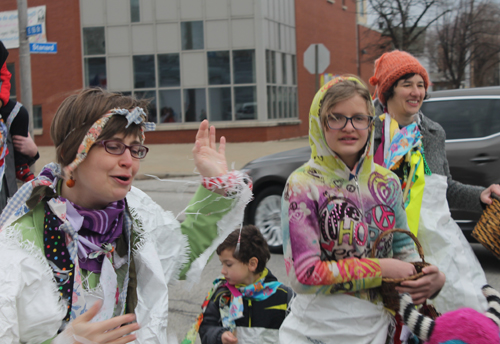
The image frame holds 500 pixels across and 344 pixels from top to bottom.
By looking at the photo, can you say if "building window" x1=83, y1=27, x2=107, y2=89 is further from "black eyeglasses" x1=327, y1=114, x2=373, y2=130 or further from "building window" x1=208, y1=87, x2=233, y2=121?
"black eyeglasses" x1=327, y1=114, x2=373, y2=130

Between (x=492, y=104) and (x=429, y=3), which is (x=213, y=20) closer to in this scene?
(x=429, y=3)

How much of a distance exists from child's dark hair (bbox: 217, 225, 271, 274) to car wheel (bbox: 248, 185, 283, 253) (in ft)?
10.9

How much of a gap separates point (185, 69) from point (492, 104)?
1708 centimetres

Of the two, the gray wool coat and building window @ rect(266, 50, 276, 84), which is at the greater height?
building window @ rect(266, 50, 276, 84)

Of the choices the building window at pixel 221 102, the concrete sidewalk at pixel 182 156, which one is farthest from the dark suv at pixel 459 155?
the building window at pixel 221 102

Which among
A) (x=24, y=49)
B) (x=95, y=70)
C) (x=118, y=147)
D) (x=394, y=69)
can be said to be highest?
(x=95, y=70)

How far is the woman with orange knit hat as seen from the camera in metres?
2.56

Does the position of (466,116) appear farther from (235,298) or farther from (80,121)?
(80,121)

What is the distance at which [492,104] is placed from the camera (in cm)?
592

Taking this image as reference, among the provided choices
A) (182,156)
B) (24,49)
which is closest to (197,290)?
(24,49)

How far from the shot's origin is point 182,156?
17828mm

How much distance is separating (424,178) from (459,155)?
10.5ft

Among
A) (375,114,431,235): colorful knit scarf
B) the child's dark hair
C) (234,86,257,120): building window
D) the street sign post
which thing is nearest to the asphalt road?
the child's dark hair

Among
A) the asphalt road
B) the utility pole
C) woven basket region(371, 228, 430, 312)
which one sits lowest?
the asphalt road
